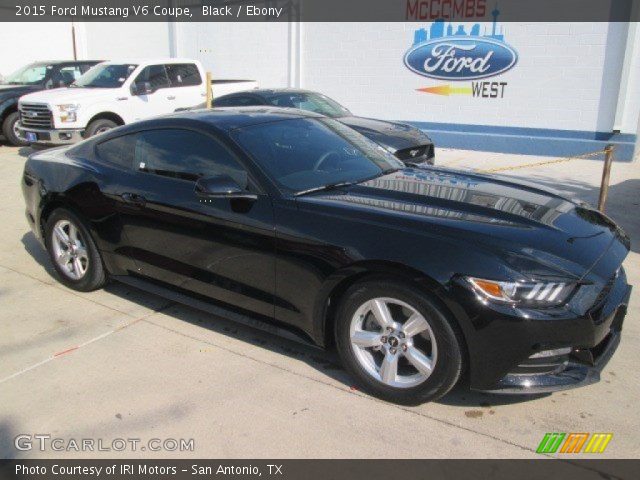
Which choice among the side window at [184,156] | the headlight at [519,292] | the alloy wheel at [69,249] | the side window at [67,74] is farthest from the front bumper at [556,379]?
the side window at [67,74]

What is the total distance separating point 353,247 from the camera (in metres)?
3.34

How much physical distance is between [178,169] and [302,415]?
6.45 ft

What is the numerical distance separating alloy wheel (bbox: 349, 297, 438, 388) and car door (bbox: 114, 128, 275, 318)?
663 millimetres

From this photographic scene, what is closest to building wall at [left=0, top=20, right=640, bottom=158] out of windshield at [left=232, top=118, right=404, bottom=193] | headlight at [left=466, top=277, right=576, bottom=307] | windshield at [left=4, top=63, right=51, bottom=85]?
windshield at [left=4, top=63, right=51, bottom=85]

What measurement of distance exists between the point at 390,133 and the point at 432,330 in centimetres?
551

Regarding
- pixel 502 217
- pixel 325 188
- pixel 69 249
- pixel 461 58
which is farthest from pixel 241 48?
pixel 502 217

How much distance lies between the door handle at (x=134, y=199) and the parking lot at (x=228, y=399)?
35.6 inches

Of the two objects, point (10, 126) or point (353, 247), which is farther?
point (10, 126)

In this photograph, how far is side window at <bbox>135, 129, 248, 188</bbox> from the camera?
3988mm

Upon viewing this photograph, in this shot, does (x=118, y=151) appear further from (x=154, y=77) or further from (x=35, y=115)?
(x=154, y=77)
